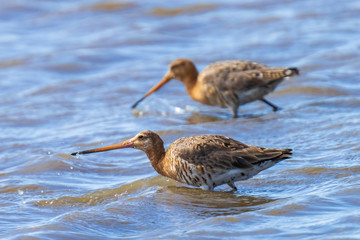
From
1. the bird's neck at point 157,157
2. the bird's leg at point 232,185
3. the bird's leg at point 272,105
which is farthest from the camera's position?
the bird's leg at point 272,105

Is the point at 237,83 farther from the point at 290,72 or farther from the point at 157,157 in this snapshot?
the point at 157,157

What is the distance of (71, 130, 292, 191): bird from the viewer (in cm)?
762

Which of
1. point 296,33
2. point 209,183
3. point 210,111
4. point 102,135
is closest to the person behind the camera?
point 209,183

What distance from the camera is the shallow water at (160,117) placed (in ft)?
22.6

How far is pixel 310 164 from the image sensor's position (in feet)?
27.8

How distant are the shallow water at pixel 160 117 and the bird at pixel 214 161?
20 centimetres

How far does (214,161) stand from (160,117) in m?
4.13

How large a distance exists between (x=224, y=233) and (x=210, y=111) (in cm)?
621

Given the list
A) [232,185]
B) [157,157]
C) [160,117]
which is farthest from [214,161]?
[160,117]

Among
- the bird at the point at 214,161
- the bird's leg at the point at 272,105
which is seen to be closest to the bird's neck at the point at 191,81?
the bird's leg at the point at 272,105

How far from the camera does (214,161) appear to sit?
7664 millimetres

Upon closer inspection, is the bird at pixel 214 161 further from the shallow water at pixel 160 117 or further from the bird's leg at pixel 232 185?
the shallow water at pixel 160 117

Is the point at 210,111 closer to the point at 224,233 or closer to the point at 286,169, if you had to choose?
the point at 286,169

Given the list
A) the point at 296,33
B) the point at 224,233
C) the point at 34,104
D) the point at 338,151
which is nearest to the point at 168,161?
the point at 224,233
